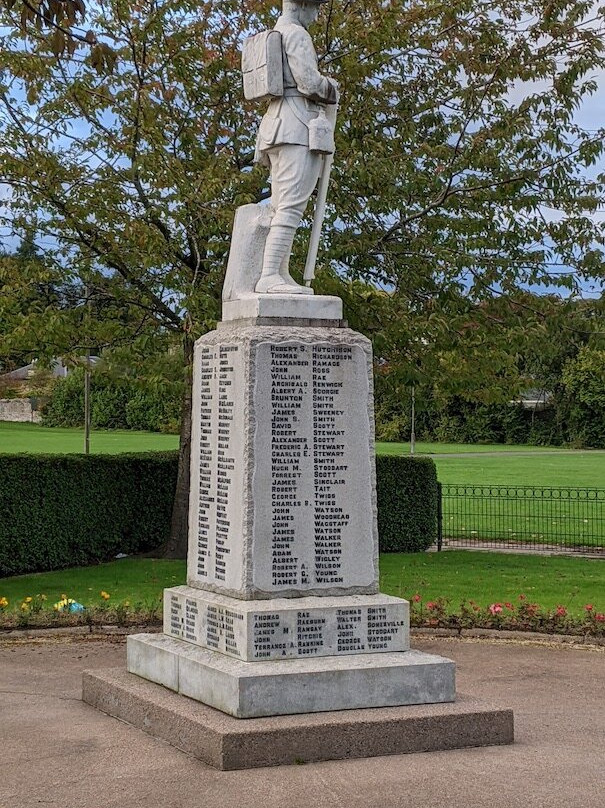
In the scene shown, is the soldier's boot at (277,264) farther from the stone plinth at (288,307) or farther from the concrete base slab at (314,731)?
the concrete base slab at (314,731)

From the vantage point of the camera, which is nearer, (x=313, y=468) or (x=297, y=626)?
(x=297, y=626)

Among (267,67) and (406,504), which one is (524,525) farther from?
(267,67)

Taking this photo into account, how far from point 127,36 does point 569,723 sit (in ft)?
39.8

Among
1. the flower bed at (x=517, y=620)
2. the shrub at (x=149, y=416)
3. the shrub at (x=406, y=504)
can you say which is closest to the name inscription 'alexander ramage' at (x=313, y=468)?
the flower bed at (x=517, y=620)

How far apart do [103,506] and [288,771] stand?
1202cm

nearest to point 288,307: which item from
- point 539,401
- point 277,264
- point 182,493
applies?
point 277,264

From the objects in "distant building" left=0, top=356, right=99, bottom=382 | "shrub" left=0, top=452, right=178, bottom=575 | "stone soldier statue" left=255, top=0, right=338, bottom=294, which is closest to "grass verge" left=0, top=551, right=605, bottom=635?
"shrub" left=0, top=452, right=178, bottom=575

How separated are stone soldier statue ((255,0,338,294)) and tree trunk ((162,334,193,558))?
8.71 metres

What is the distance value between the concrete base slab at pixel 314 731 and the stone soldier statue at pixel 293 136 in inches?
116

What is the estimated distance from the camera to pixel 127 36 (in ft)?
55.4

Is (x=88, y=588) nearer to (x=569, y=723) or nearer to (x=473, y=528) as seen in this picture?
(x=569, y=723)

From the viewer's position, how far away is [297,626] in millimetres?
7848

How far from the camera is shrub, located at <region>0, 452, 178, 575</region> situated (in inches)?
671

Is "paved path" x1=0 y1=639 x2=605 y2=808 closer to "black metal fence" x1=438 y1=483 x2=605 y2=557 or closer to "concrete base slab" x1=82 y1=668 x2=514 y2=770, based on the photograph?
"concrete base slab" x1=82 y1=668 x2=514 y2=770
